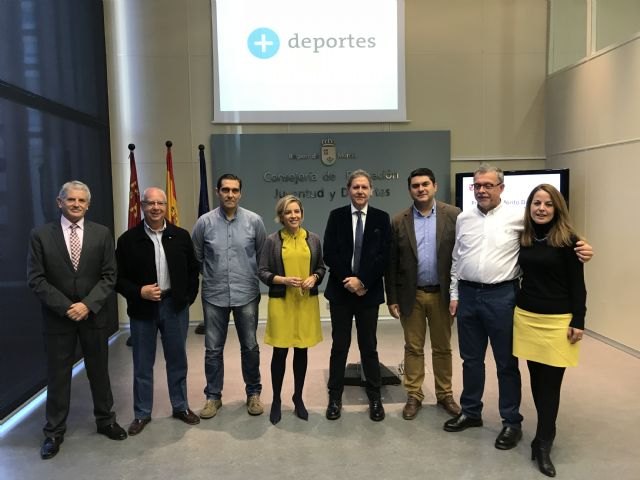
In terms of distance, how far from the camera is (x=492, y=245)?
274cm

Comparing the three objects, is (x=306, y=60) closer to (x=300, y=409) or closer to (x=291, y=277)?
(x=291, y=277)

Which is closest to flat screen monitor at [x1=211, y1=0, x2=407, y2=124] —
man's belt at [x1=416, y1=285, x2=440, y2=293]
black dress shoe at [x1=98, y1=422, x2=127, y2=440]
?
man's belt at [x1=416, y1=285, x2=440, y2=293]

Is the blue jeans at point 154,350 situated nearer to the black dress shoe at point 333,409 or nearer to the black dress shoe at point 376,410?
the black dress shoe at point 333,409

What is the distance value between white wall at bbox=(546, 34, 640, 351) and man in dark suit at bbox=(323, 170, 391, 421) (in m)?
2.82

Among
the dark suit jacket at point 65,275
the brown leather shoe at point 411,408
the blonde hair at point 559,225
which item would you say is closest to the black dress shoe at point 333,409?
the brown leather shoe at point 411,408

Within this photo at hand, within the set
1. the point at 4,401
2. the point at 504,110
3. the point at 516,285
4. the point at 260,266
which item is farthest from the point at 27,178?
the point at 504,110

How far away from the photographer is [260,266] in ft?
10.3

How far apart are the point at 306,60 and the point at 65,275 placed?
3870 mm

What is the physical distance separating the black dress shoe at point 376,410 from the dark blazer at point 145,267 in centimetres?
136

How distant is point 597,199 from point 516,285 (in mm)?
2947

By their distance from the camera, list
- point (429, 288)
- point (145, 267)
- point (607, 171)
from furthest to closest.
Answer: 1. point (607, 171)
2. point (429, 288)
3. point (145, 267)

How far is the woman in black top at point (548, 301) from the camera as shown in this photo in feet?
8.05

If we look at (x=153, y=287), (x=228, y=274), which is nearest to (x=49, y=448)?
(x=153, y=287)

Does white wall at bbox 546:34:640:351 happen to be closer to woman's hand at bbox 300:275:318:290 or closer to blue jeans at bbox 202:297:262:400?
woman's hand at bbox 300:275:318:290
